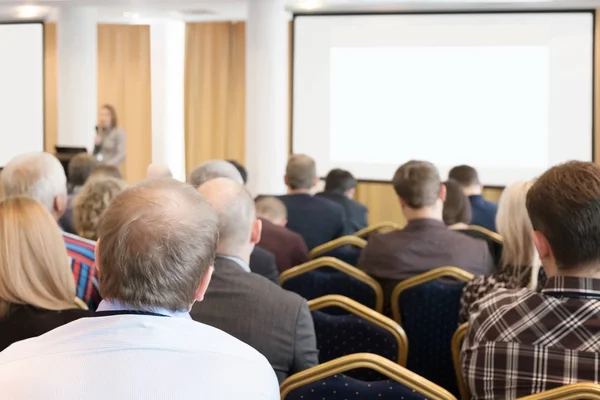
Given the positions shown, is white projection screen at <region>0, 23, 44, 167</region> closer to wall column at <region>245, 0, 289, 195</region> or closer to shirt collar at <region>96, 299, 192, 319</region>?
wall column at <region>245, 0, 289, 195</region>

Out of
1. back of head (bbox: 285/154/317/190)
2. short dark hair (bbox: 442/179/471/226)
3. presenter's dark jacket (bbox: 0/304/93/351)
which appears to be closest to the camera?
presenter's dark jacket (bbox: 0/304/93/351)

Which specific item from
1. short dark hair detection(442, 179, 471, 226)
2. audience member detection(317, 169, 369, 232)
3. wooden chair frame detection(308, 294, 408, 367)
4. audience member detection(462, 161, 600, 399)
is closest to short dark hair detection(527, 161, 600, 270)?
audience member detection(462, 161, 600, 399)

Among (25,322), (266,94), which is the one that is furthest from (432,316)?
(266,94)

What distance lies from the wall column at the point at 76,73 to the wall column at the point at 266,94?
2200 millimetres

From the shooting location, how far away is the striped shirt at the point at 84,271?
335 cm

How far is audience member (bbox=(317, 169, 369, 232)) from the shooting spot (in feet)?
21.7

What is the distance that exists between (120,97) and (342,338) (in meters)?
10.3

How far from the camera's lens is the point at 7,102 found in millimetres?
12148

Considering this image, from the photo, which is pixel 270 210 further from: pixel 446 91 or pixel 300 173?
pixel 446 91

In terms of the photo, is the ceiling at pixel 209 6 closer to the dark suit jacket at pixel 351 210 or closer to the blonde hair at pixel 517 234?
the dark suit jacket at pixel 351 210

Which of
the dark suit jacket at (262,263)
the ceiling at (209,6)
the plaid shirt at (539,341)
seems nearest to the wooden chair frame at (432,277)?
the dark suit jacket at (262,263)

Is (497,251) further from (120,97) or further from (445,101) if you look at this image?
(120,97)

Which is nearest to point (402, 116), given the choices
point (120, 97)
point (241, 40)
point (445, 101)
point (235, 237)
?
point (445, 101)

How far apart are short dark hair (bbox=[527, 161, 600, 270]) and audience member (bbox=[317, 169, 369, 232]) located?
14.1 ft
